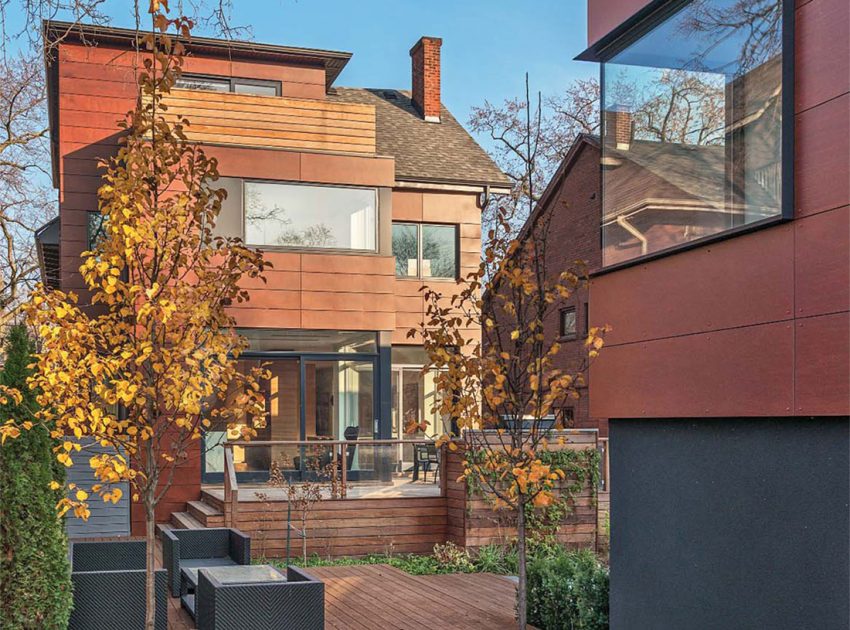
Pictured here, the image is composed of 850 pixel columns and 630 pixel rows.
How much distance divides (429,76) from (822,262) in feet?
60.8

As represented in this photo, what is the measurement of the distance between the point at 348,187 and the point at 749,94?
1257 cm

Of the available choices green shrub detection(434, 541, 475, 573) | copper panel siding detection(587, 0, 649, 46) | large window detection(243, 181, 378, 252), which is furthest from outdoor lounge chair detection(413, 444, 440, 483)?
copper panel siding detection(587, 0, 649, 46)

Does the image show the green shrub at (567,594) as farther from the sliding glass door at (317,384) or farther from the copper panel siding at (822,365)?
the sliding glass door at (317,384)

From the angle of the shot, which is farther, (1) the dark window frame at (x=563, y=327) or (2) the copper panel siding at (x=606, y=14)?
(1) the dark window frame at (x=563, y=327)

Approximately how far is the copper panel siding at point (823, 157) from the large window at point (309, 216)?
12834 millimetres

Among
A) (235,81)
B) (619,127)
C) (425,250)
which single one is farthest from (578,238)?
(619,127)

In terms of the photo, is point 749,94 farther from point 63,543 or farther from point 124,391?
point 63,543

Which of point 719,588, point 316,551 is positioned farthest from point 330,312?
point 719,588

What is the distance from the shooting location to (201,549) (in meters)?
10.8

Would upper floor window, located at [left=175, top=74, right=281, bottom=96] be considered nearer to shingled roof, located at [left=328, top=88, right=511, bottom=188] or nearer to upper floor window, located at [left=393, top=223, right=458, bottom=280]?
shingled roof, located at [left=328, top=88, right=511, bottom=188]

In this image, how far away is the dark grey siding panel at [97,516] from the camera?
50.9ft

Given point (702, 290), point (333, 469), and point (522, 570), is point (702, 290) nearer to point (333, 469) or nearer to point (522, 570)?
point (522, 570)

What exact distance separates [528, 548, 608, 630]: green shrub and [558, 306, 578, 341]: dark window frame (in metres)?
12.7

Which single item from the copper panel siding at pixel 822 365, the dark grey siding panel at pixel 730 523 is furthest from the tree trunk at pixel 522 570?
the copper panel siding at pixel 822 365
